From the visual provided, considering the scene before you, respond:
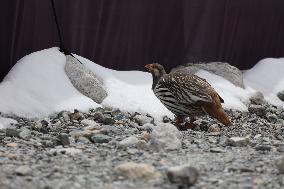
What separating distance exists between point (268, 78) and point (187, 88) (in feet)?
17.4

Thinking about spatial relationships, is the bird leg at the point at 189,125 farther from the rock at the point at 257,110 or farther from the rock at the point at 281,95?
the rock at the point at 281,95

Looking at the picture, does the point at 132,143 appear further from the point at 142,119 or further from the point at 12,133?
the point at 142,119

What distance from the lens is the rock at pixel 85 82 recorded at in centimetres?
776

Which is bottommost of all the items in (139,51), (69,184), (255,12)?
(69,184)

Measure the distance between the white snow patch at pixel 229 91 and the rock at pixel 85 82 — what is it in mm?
1967

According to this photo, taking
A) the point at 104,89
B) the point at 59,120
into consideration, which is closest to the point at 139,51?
the point at 104,89

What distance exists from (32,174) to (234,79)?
22.5 feet

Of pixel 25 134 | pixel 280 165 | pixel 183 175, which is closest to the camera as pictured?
pixel 183 175

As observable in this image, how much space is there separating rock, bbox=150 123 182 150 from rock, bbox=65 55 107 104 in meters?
2.84

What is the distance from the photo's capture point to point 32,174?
12.5ft

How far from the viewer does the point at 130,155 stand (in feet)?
14.9

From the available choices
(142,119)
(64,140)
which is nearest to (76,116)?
(142,119)

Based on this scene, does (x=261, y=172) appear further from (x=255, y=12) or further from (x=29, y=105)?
(x=255, y=12)

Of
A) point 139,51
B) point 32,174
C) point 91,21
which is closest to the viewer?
point 32,174
